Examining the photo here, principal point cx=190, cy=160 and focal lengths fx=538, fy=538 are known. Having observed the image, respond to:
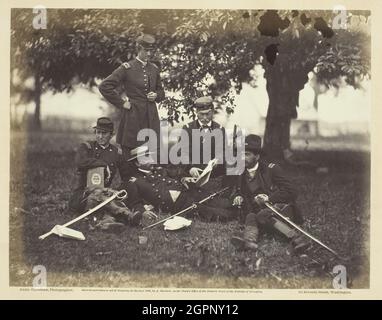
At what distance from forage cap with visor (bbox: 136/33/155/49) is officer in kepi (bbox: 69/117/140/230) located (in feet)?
2.92

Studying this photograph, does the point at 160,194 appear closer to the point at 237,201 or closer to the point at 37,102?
the point at 237,201

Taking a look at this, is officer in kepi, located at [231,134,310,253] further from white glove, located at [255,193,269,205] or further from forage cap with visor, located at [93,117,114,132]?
forage cap with visor, located at [93,117,114,132]

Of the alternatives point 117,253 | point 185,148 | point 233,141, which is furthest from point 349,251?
point 117,253

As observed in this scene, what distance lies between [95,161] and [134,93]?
2.79 ft

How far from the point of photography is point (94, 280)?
18.4ft

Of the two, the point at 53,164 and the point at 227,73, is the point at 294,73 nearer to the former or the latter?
the point at 227,73

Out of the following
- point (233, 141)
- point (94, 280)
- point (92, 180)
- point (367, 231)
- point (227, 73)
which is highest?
point (227, 73)

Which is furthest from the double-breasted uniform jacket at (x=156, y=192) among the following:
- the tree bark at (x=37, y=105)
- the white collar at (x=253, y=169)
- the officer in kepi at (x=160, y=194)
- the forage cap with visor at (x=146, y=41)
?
the forage cap with visor at (x=146, y=41)

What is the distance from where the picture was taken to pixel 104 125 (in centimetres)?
580

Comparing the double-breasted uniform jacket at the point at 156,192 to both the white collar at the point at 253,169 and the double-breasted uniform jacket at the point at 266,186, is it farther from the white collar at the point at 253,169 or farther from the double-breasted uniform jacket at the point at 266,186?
the white collar at the point at 253,169

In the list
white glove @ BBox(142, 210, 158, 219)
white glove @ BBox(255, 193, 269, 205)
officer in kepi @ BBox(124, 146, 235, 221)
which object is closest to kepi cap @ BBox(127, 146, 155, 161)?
officer in kepi @ BBox(124, 146, 235, 221)

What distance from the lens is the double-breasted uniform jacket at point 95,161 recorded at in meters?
5.80

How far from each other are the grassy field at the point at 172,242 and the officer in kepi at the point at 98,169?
0.12m
